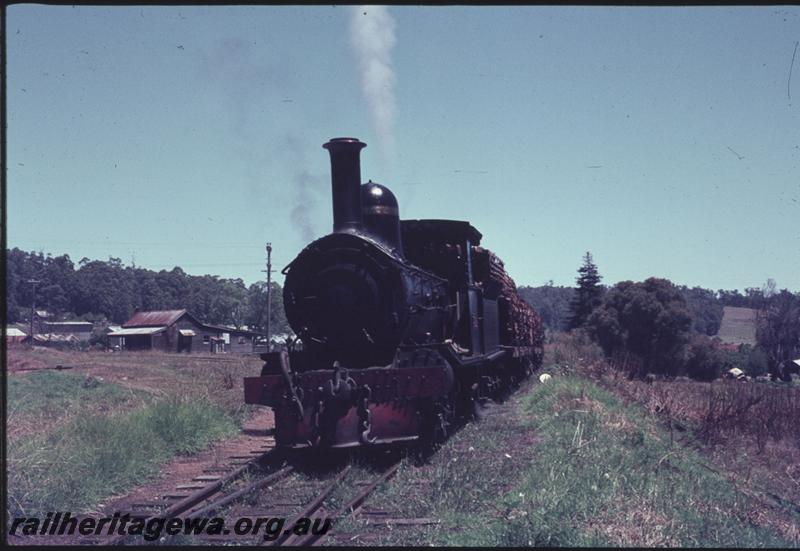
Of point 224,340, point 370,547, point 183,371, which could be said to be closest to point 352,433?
point 370,547

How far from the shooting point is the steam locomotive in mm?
9664

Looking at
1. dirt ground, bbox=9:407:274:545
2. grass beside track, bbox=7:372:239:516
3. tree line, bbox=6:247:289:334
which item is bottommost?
dirt ground, bbox=9:407:274:545

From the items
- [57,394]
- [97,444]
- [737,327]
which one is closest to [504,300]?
[97,444]

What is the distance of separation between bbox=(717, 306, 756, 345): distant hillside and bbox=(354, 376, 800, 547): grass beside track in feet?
297

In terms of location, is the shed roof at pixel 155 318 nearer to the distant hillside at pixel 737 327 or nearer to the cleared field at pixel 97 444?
the cleared field at pixel 97 444

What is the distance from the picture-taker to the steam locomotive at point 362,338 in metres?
9.66

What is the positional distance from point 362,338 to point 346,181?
2312 mm

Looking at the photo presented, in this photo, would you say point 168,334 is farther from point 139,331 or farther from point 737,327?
point 737,327

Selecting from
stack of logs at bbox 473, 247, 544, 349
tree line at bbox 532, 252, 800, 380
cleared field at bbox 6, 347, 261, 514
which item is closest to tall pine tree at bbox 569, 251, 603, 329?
tree line at bbox 532, 252, 800, 380

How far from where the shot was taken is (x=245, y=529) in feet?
21.6

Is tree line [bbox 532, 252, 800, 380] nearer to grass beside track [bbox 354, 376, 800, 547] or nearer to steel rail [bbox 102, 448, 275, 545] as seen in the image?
grass beside track [bbox 354, 376, 800, 547]

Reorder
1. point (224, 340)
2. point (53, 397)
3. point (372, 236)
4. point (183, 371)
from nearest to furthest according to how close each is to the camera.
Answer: point (372, 236) → point (53, 397) → point (183, 371) → point (224, 340)

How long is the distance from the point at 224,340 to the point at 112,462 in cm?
7407

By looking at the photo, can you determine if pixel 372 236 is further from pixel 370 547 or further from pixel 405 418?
pixel 370 547
